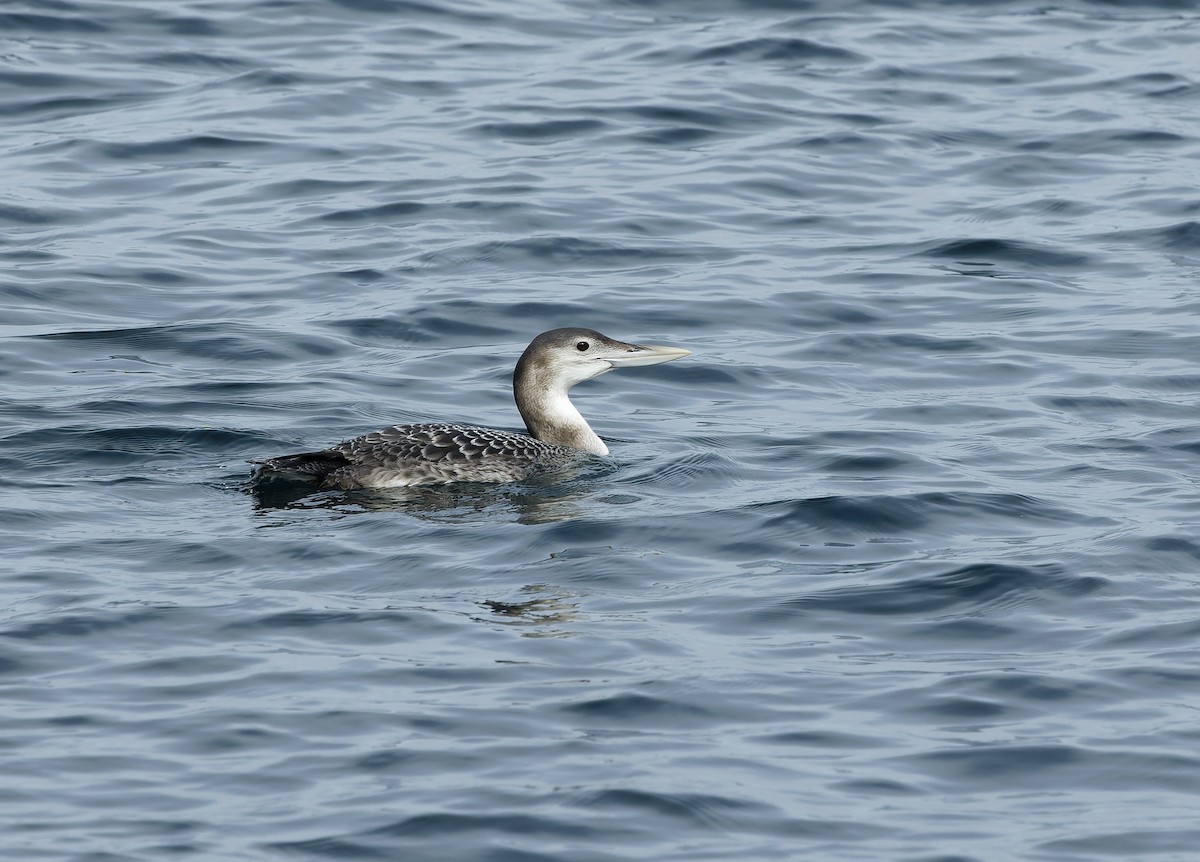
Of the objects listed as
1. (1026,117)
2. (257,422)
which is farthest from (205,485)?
(1026,117)

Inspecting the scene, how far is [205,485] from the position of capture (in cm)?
988

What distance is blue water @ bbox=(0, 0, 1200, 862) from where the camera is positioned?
6555 mm

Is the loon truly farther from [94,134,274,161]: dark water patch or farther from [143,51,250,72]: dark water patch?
[143,51,250,72]: dark water patch

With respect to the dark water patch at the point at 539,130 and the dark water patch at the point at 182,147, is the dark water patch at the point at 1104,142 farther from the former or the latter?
the dark water patch at the point at 182,147

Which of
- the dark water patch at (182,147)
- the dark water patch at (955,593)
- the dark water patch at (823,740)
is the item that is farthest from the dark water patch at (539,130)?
the dark water patch at (823,740)

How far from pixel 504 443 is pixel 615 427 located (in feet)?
5.32

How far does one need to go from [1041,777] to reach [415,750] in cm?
206

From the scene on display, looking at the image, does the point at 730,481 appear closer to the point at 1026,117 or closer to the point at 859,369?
the point at 859,369

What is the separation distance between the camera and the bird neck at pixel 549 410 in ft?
35.8

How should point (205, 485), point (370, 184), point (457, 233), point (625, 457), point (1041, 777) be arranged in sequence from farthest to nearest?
point (370, 184), point (457, 233), point (625, 457), point (205, 485), point (1041, 777)

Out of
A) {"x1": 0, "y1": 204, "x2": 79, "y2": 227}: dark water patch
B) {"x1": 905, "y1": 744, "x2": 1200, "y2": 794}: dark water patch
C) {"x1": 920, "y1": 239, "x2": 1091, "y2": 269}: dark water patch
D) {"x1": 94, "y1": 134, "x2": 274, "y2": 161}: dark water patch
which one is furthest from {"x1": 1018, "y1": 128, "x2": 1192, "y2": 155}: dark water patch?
{"x1": 905, "y1": 744, "x2": 1200, "y2": 794}: dark water patch

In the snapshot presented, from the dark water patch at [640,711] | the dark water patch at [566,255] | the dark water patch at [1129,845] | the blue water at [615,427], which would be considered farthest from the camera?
the dark water patch at [566,255]

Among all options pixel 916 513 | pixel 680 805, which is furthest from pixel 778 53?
pixel 680 805

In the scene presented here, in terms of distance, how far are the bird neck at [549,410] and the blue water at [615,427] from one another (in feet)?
1.10
